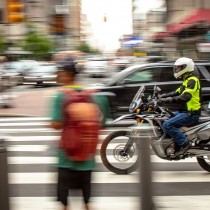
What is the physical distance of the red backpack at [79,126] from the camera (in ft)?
14.4

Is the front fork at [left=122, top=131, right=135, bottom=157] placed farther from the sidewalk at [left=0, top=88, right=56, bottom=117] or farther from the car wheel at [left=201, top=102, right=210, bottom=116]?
the sidewalk at [left=0, top=88, right=56, bottom=117]

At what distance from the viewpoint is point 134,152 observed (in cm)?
751

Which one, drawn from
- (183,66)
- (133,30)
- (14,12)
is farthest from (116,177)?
(133,30)

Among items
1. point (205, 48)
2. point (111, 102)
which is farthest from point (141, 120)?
point (205, 48)

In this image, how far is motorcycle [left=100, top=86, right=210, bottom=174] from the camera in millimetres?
7381

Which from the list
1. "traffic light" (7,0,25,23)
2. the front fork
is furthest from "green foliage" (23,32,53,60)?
the front fork

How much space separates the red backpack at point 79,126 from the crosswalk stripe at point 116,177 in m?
2.75

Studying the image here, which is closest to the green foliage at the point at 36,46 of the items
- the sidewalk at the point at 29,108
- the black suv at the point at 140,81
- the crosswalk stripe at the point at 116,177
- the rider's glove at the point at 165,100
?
the sidewalk at the point at 29,108

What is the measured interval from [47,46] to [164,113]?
63.2m

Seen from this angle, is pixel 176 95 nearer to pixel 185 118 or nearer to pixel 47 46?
pixel 185 118

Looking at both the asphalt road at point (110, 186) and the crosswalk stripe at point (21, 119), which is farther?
A: the crosswalk stripe at point (21, 119)

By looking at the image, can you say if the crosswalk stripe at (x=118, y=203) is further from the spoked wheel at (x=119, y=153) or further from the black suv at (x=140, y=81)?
the black suv at (x=140, y=81)

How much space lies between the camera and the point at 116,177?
24.6 ft

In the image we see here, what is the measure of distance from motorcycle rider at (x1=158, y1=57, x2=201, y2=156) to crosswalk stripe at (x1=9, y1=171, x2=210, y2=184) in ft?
1.20
